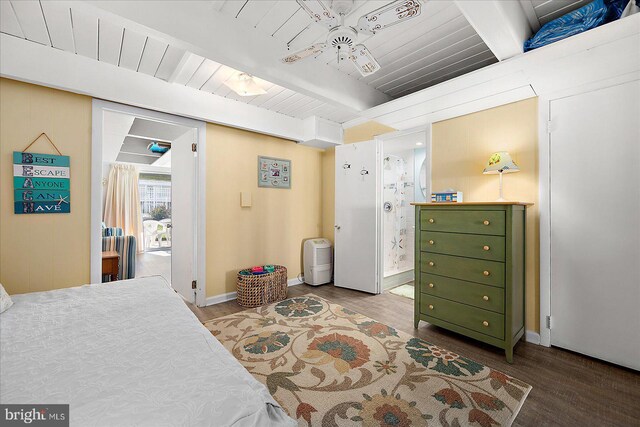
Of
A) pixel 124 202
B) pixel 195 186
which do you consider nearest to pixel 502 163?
pixel 195 186

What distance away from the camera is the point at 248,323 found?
2701 millimetres

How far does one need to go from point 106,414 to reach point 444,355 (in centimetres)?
216

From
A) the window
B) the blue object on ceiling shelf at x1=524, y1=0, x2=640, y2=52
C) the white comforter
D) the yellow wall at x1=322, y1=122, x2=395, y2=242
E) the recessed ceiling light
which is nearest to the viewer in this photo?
the white comforter

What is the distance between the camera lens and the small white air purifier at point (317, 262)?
4.04 m

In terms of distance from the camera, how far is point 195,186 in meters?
3.23

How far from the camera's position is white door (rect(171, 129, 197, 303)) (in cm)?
325

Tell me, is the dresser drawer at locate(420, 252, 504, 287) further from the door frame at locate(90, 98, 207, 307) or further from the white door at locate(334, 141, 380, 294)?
the door frame at locate(90, 98, 207, 307)

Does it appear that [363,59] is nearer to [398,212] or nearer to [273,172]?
[273,172]

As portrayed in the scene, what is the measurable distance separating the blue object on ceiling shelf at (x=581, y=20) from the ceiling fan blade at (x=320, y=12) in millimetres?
1521

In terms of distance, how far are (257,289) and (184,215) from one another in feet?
4.35

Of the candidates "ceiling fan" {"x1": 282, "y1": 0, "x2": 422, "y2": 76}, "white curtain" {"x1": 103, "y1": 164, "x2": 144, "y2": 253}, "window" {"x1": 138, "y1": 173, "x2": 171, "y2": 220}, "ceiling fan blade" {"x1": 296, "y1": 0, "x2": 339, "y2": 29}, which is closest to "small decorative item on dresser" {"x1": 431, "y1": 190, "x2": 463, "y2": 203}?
"ceiling fan" {"x1": 282, "y1": 0, "x2": 422, "y2": 76}

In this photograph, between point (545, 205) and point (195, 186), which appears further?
point (195, 186)

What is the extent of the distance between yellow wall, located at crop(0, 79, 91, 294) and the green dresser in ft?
10.2

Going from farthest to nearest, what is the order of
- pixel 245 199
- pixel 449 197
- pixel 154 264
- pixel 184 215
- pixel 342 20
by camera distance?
1. pixel 154 264
2. pixel 245 199
3. pixel 184 215
4. pixel 449 197
5. pixel 342 20
